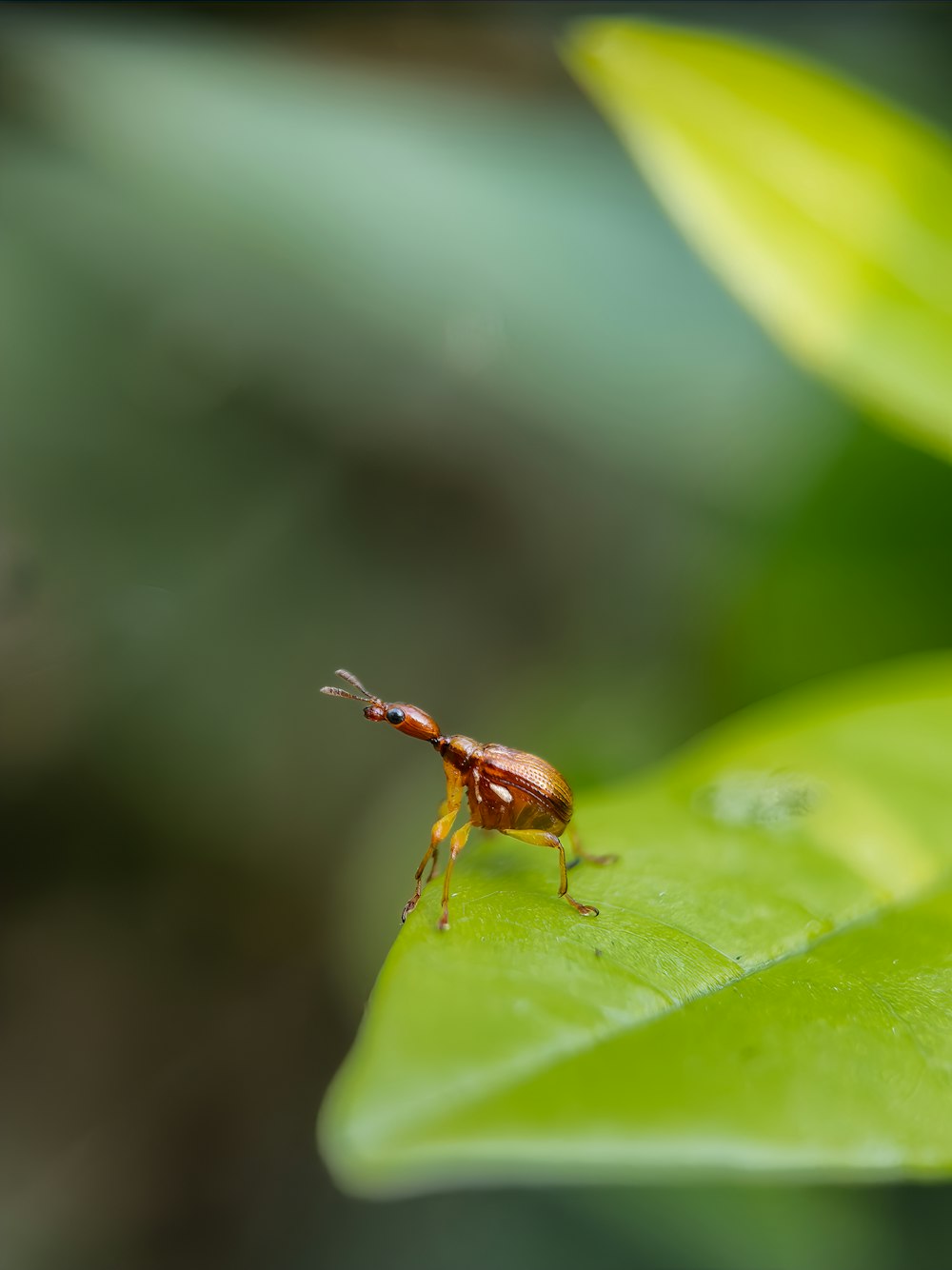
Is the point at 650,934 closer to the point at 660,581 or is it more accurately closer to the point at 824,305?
the point at 824,305

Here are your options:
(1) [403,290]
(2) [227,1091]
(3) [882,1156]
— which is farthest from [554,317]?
(3) [882,1156]

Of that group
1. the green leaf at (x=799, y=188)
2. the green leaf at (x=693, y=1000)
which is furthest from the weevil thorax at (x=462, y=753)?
the green leaf at (x=799, y=188)

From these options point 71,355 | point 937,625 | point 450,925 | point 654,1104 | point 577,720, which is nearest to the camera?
point 654,1104

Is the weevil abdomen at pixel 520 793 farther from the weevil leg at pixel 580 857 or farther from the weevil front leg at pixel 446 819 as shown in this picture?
the weevil leg at pixel 580 857

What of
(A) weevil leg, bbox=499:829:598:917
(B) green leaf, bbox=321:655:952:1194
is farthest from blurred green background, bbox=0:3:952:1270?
(B) green leaf, bbox=321:655:952:1194

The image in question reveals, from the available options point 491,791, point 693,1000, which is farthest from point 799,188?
point 693,1000

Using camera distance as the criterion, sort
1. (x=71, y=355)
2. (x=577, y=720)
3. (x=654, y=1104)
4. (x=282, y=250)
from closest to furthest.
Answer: (x=654, y=1104) → (x=577, y=720) → (x=71, y=355) → (x=282, y=250)
